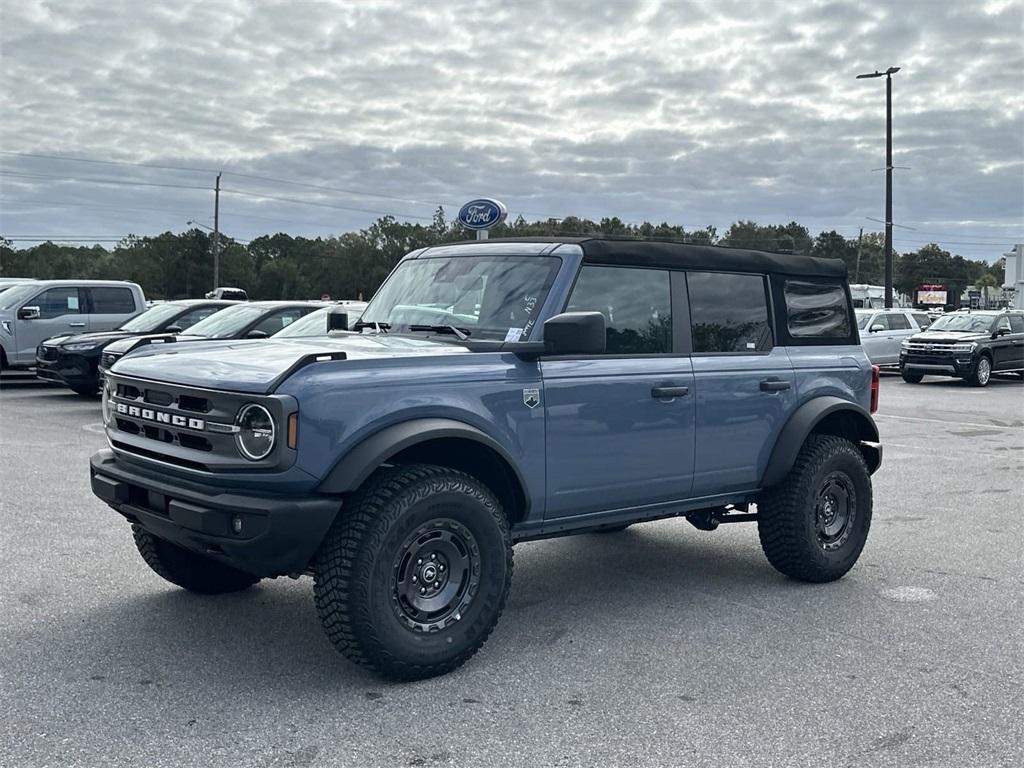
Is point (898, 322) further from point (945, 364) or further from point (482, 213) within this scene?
point (482, 213)

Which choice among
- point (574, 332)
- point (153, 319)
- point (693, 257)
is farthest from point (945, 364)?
point (574, 332)

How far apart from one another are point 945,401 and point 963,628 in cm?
1506

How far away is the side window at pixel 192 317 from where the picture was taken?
1703 centimetres

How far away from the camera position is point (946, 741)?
3.83 metres

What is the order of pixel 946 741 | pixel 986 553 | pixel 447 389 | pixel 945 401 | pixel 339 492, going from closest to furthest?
pixel 946 741 < pixel 339 492 < pixel 447 389 < pixel 986 553 < pixel 945 401

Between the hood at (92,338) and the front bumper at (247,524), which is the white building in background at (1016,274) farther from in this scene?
the front bumper at (247,524)

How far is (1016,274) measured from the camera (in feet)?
201

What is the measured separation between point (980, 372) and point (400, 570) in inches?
851

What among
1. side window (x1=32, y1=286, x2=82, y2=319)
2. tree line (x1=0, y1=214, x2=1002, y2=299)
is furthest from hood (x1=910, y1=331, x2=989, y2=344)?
tree line (x1=0, y1=214, x2=1002, y2=299)

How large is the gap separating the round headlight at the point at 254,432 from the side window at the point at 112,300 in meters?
16.4

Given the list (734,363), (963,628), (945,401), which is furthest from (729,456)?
(945,401)

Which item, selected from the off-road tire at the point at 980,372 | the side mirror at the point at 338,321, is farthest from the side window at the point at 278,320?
the off-road tire at the point at 980,372

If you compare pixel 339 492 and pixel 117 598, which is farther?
pixel 117 598

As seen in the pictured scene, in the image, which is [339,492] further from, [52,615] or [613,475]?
[52,615]
